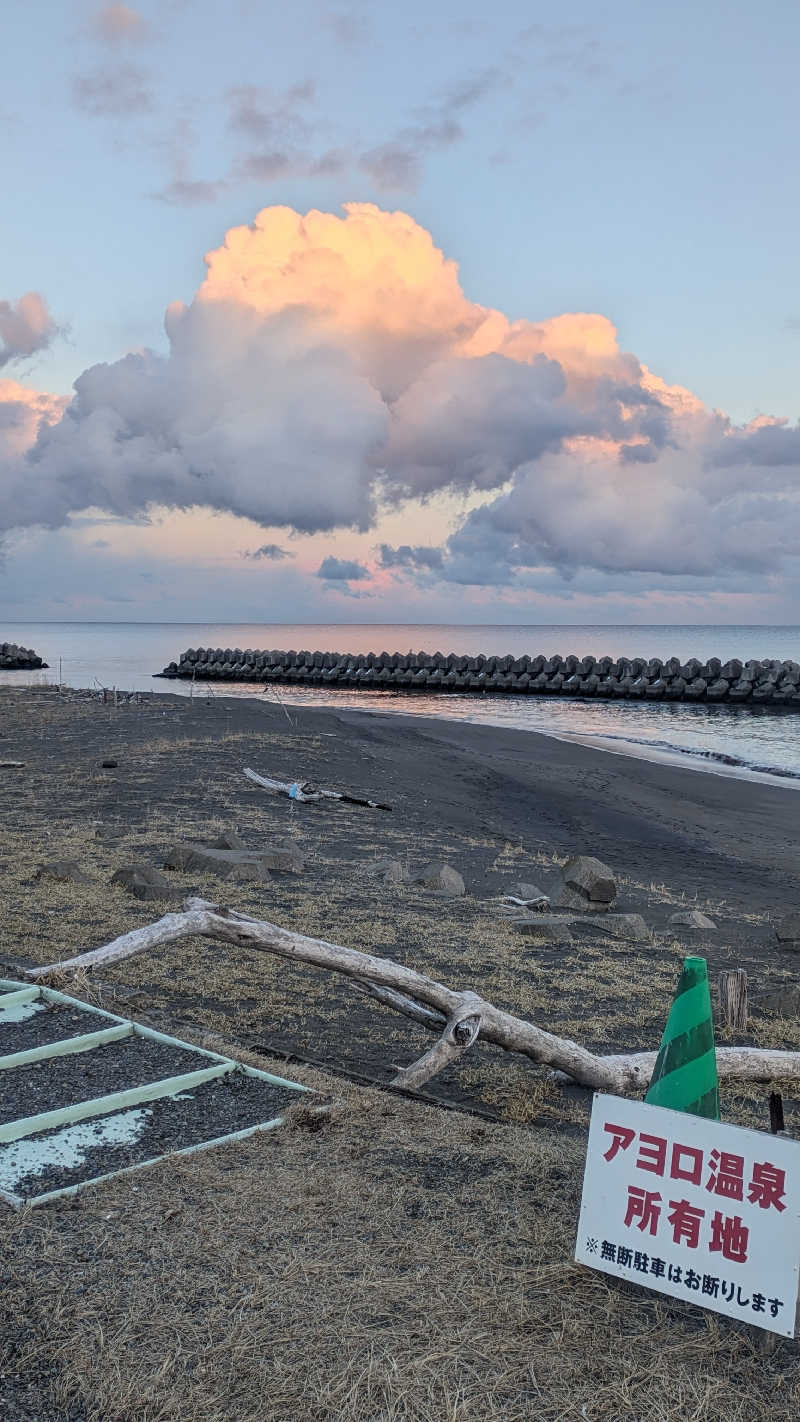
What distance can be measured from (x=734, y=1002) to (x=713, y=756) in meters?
21.6

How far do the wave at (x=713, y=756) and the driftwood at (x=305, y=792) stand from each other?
A: 499 inches

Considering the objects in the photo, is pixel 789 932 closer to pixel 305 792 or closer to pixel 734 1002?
pixel 734 1002

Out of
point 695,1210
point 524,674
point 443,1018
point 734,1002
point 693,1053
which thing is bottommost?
point 734,1002

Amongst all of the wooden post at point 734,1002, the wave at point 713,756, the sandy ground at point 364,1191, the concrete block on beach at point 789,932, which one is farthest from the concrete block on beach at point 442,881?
the wave at point 713,756

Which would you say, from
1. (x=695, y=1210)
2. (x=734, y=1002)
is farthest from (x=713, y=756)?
(x=695, y=1210)

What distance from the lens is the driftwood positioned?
14405 millimetres

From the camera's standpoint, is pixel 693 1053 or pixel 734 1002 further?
pixel 734 1002

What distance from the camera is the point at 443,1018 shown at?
538 centimetres

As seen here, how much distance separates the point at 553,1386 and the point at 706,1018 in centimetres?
127

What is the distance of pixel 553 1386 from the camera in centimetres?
297

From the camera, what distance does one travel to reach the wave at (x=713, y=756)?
81.0ft

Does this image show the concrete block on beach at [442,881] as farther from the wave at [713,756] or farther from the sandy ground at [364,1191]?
the wave at [713,756]

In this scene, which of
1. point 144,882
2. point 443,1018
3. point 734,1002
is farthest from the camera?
point 144,882

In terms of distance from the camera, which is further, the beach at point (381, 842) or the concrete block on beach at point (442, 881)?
the concrete block on beach at point (442, 881)
